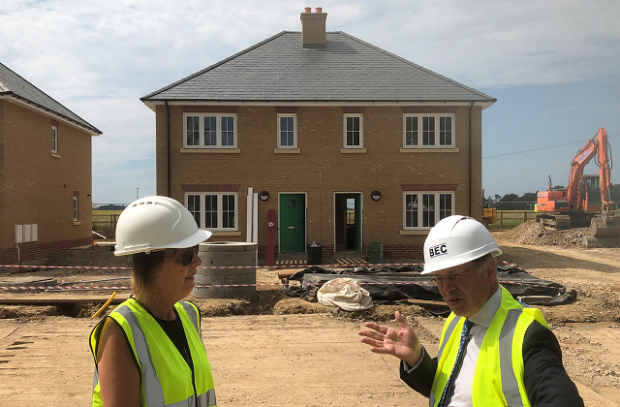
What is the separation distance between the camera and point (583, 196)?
25.5 metres

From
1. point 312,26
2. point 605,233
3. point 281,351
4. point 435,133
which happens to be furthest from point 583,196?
point 281,351

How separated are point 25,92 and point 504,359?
2204 cm

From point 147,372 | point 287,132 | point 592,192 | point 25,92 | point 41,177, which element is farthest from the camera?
point 592,192

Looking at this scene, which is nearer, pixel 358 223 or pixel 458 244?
pixel 458 244

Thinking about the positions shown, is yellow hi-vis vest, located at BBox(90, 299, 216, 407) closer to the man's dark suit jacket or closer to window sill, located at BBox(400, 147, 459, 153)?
the man's dark suit jacket

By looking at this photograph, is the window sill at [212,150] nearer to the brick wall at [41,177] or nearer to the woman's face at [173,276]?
the brick wall at [41,177]

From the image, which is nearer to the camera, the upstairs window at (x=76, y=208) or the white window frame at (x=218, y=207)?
the white window frame at (x=218, y=207)

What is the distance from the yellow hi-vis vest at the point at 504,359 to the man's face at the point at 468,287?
3.7 inches

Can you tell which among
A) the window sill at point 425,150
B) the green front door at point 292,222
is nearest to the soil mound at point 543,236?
the window sill at point 425,150

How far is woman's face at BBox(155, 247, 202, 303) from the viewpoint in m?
2.01

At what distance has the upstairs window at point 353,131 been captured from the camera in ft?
57.2

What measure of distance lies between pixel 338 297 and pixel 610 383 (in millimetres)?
4716

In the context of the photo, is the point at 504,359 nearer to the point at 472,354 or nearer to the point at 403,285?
the point at 472,354

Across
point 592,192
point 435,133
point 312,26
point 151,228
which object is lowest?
point 151,228
